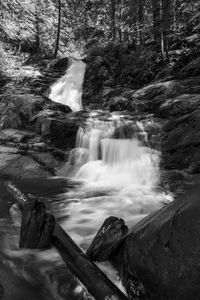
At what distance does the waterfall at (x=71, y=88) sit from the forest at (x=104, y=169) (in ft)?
0.31

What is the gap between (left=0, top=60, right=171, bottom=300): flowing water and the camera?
13.4 feet

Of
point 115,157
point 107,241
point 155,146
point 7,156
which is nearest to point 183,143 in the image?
point 155,146

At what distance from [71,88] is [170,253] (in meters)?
18.7

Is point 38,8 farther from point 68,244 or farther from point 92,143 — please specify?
point 68,244

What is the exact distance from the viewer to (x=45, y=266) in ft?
13.6

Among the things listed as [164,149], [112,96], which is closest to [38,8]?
[112,96]

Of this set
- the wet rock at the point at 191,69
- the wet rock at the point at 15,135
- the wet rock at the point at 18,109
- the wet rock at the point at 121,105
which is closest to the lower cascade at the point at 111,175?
the wet rock at the point at 121,105

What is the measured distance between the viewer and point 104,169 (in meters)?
10.8

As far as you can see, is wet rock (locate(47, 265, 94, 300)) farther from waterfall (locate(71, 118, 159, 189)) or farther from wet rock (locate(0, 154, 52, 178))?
wet rock (locate(0, 154, 52, 178))

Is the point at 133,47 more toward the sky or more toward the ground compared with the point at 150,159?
more toward the sky

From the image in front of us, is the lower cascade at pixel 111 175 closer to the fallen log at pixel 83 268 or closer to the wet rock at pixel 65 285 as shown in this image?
the fallen log at pixel 83 268

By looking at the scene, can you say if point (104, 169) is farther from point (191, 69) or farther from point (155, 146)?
point (191, 69)

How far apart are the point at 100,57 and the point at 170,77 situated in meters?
8.47

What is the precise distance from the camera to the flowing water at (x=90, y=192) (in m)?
4.09
